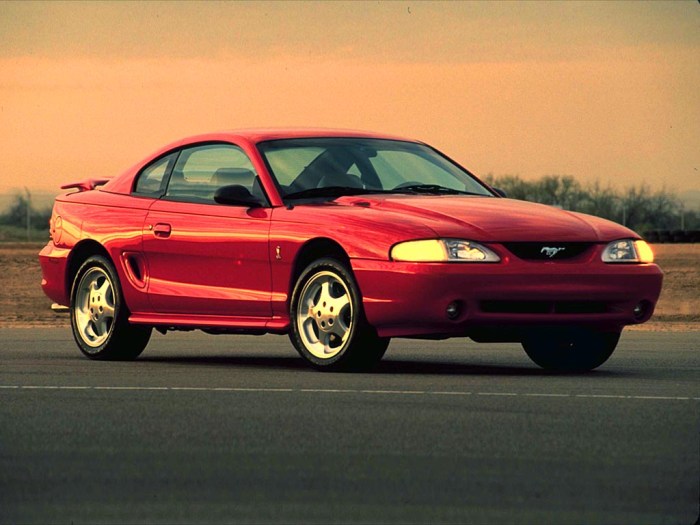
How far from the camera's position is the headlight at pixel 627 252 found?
40.5 feet

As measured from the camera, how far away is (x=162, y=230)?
13.6m

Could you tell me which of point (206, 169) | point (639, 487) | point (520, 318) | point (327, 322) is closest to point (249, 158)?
point (206, 169)

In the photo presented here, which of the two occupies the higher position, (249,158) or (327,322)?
(249,158)

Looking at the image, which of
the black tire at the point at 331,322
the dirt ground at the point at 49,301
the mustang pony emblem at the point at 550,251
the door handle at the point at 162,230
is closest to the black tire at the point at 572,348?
the mustang pony emblem at the point at 550,251

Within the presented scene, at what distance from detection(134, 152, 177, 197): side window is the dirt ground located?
8.70 meters

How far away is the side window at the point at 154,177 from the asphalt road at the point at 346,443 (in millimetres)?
1329

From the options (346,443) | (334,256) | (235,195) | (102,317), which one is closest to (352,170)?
(235,195)

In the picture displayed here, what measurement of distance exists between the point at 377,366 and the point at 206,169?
75.6 inches

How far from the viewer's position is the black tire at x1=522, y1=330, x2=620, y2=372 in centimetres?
1315

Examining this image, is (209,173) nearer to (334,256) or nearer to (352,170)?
(352,170)

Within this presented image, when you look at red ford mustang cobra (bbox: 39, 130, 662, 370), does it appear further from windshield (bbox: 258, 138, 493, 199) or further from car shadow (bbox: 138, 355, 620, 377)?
car shadow (bbox: 138, 355, 620, 377)

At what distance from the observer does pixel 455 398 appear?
10.7m

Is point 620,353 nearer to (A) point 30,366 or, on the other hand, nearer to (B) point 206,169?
(B) point 206,169

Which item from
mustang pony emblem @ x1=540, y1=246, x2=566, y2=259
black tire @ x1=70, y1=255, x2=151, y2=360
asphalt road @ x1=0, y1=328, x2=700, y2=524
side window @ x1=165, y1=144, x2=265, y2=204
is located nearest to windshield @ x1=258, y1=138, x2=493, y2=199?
side window @ x1=165, y1=144, x2=265, y2=204
